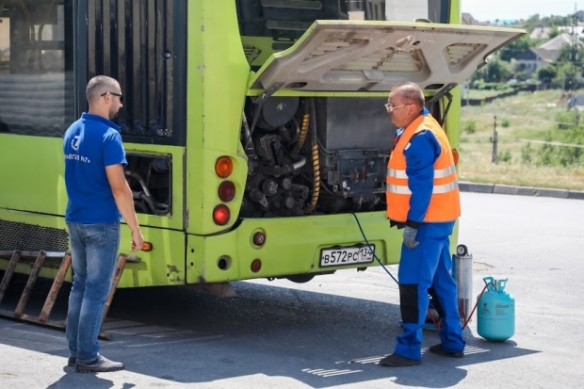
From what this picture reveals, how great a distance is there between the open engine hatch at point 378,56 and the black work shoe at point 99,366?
200 cm

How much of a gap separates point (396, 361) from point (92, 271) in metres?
1.90

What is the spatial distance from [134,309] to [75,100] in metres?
1.75

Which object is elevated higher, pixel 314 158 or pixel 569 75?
pixel 569 75

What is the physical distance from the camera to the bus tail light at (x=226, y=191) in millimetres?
7832

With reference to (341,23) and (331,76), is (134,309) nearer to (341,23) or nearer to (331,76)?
(331,76)

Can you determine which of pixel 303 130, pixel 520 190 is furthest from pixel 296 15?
pixel 520 190

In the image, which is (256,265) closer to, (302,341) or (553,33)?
(302,341)

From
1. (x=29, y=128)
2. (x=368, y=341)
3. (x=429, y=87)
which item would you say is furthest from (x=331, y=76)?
(x=29, y=128)

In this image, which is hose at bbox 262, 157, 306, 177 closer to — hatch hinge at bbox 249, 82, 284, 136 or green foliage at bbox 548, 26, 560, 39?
hatch hinge at bbox 249, 82, 284, 136

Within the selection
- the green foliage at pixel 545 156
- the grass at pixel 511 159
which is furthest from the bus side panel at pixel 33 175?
the green foliage at pixel 545 156

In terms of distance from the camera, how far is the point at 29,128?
350 inches

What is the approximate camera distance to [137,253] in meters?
8.12

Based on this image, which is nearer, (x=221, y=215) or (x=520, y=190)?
(x=221, y=215)

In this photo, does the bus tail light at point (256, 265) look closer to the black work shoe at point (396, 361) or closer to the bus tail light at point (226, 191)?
the bus tail light at point (226, 191)
